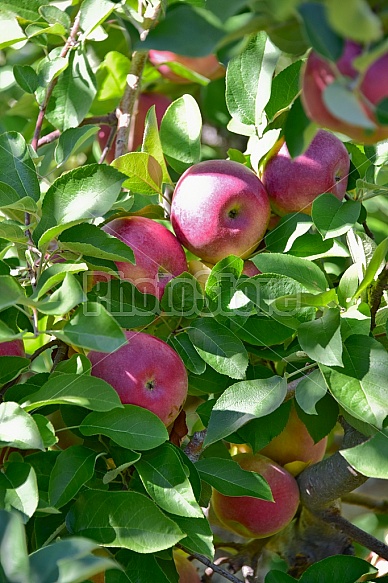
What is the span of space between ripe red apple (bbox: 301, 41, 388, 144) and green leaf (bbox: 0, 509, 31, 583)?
0.32 metres

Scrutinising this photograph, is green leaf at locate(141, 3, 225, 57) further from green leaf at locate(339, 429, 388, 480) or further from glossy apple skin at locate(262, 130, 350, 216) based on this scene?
glossy apple skin at locate(262, 130, 350, 216)

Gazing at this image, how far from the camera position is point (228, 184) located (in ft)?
2.92

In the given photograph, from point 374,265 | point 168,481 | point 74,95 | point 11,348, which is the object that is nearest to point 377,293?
point 374,265

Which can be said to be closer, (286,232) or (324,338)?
(324,338)

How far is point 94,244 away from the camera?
76 cm

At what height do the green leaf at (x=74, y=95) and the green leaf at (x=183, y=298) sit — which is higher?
the green leaf at (x=74, y=95)

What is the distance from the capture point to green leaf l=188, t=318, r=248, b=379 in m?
0.77

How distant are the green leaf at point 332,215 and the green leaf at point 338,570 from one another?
1.13 ft

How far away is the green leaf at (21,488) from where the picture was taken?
0.61m

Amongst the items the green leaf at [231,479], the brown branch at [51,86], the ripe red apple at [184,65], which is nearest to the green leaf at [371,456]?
the green leaf at [231,479]

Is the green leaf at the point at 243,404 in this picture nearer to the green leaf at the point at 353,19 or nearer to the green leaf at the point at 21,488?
the green leaf at the point at 21,488

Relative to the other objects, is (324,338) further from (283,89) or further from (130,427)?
(283,89)

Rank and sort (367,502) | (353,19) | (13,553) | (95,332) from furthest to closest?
(367,502), (95,332), (13,553), (353,19)

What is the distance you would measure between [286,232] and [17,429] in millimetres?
431
